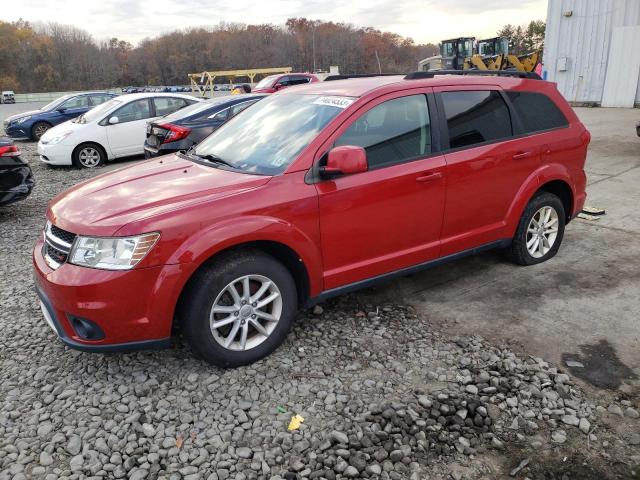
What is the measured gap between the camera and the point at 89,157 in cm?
1087

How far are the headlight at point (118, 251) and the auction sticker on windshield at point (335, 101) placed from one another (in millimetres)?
1578

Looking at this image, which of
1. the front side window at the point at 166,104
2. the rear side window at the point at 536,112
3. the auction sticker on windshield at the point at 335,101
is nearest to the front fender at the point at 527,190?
the rear side window at the point at 536,112

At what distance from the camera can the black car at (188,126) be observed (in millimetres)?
8805

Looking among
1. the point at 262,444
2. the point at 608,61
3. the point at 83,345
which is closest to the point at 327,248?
the point at 262,444

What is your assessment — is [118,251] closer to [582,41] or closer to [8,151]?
[8,151]

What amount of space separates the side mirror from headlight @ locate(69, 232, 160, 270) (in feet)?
3.78

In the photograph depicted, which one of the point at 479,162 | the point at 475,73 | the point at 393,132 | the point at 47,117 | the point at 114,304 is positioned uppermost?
the point at 475,73

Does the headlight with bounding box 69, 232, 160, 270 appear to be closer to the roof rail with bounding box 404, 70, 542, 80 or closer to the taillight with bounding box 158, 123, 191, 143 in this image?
the roof rail with bounding box 404, 70, 542, 80

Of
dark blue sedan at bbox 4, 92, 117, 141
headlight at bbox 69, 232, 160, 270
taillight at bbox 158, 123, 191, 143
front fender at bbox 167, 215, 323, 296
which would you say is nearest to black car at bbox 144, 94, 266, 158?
taillight at bbox 158, 123, 191, 143

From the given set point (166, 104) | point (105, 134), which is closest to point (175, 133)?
point (105, 134)

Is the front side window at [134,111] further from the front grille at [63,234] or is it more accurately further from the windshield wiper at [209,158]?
the front grille at [63,234]

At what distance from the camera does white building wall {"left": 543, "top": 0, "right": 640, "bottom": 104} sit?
1595 centimetres

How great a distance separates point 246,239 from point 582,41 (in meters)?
17.9

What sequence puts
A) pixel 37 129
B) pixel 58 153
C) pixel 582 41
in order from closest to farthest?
1. pixel 58 153
2. pixel 37 129
3. pixel 582 41
